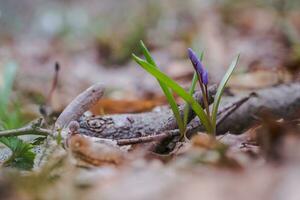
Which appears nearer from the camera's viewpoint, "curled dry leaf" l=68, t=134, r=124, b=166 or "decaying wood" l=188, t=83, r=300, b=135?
"curled dry leaf" l=68, t=134, r=124, b=166

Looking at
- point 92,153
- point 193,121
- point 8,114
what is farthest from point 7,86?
point 92,153

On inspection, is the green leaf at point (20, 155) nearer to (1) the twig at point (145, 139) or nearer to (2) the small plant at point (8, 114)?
(1) the twig at point (145, 139)

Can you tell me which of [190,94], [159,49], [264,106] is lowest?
[159,49]

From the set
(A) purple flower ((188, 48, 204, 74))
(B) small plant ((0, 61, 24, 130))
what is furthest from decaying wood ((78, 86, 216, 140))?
(B) small plant ((0, 61, 24, 130))

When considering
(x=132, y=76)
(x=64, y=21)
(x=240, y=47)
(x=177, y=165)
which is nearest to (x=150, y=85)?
(x=132, y=76)

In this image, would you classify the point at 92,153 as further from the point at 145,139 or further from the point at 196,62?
the point at 196,62

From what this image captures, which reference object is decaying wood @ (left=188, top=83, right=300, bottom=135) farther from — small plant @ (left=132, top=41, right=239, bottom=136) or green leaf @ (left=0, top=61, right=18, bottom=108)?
green leaf @ (left=0, top=61, right=18, bottom=108)

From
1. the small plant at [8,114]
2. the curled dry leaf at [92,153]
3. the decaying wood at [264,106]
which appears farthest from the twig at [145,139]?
the small plant at [8,114]

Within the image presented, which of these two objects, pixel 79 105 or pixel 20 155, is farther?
pixel 79 105
